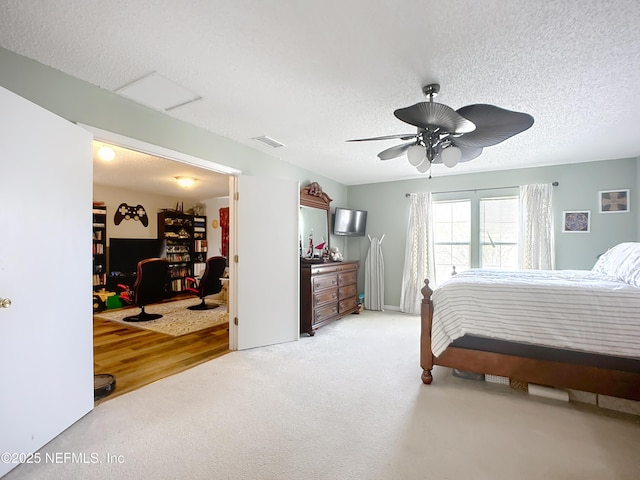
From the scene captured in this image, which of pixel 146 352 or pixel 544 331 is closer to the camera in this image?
pixel 544 331

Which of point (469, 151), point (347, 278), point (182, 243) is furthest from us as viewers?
point (182, 243)

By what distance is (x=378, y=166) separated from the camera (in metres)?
4.62

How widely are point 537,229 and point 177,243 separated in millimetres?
7384

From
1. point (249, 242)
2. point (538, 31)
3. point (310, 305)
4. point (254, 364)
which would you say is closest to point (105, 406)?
point (254, 364)

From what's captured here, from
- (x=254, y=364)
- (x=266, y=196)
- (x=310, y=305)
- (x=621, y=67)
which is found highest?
(x=621, y=67)

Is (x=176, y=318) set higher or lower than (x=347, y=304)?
lower

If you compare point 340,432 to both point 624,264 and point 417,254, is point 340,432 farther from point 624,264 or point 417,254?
point 417,254

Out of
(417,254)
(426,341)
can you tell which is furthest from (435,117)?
(417,254)

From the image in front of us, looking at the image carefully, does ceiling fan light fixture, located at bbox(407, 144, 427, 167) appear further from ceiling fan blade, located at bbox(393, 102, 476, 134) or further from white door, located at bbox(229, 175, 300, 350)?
white door, located at bbox(229, 175, 300, 350)

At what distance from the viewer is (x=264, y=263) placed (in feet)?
11.9

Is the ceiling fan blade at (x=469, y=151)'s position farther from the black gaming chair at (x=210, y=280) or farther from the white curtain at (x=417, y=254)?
the black gaming chair at (x=210, y=280)

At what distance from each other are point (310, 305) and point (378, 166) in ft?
7.65

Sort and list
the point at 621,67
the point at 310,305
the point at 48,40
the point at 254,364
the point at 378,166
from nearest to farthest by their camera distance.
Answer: the point at 48,40 → the point at 621,67 → the point at 254,364 → the point at 310,305 → the point at 378,166

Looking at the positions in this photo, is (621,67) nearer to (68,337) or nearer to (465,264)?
(465,264)
